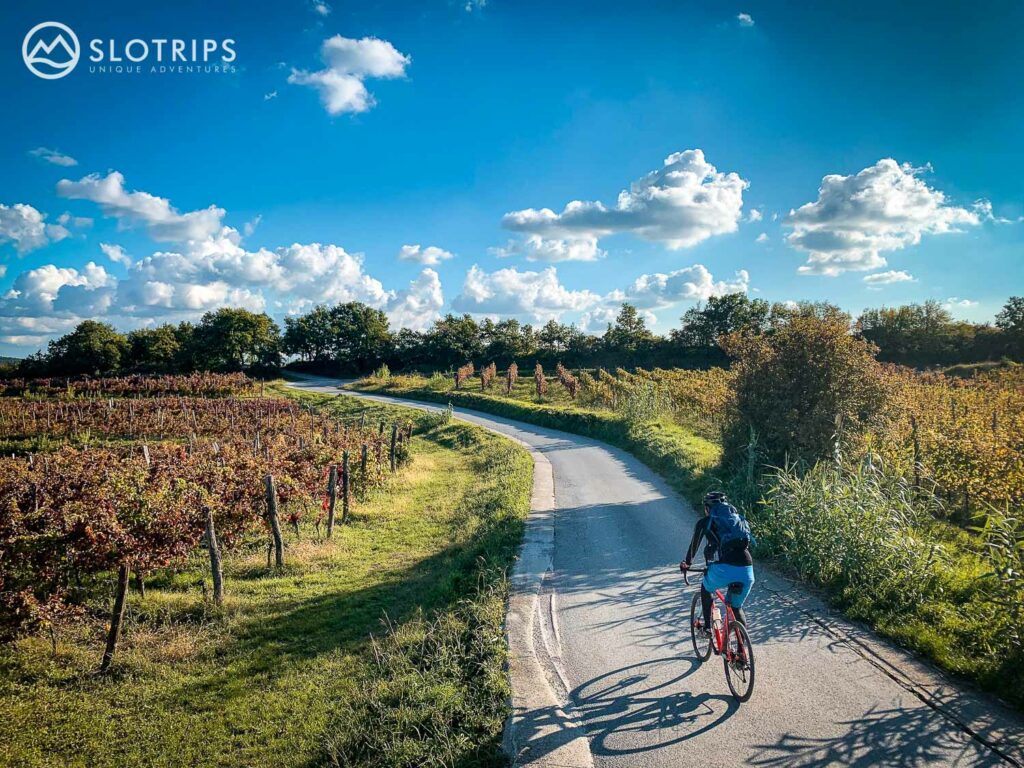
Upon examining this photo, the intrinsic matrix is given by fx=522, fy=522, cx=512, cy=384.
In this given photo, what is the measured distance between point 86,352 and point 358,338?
29.2 metres

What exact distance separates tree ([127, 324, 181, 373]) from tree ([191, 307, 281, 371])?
2.45 m

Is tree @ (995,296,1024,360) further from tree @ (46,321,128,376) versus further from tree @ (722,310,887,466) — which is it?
tree @ (46,321,128,376)

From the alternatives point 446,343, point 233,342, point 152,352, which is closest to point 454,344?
point 446,343

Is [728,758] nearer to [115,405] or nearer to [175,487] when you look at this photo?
[175,487]

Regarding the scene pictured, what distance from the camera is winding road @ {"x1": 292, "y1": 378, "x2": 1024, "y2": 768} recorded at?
16.3 feet

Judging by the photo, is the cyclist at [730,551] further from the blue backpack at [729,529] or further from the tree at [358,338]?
the tree at [358,338]

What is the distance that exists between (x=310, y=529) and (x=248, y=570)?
274 centimetres

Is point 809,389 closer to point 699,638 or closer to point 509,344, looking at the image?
point 699,638

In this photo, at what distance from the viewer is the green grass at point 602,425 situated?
16234 mm

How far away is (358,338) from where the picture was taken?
70688 millimetres

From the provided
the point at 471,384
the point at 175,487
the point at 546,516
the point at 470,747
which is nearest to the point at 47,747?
the point at 470,747

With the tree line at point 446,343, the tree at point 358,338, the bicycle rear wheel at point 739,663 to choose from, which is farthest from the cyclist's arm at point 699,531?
the tree at point 358,338

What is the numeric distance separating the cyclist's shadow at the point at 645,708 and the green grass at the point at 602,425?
8.13 m

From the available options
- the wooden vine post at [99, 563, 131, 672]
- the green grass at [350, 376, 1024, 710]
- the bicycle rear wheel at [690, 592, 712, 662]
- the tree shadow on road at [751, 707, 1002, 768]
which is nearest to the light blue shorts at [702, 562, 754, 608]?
the bicycle rear wheel at [690, 592, 712, 662]
